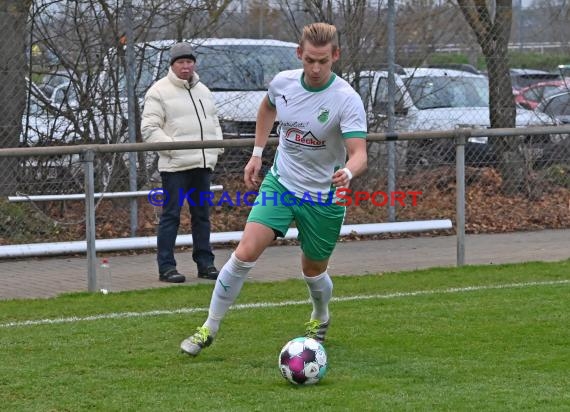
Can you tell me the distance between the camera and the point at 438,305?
8664 mm

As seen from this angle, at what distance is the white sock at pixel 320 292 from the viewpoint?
714 cm

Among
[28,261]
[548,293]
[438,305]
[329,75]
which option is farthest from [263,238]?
[28,261]

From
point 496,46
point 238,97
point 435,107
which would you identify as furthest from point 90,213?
point 496,46

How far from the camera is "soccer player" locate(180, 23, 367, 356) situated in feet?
22.0

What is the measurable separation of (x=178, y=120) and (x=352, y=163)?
13.0 feet

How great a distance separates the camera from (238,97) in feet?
43.0

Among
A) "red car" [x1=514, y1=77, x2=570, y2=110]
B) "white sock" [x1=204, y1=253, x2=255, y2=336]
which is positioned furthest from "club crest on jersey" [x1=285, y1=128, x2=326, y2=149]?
"red car" [x1=514, y1=77, x2=570, y2=110]

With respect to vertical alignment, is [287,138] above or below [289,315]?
above

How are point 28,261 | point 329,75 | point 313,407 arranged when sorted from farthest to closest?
point 28,261 < point 329,75 < point 313,407

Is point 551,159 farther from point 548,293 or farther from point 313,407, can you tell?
point 313,407

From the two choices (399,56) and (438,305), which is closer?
(438,305)

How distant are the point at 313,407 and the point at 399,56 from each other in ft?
28.2

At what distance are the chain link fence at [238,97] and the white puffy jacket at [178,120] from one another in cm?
157

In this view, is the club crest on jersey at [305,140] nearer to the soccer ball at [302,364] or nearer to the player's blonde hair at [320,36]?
the player's blonde hair at [320,36]
